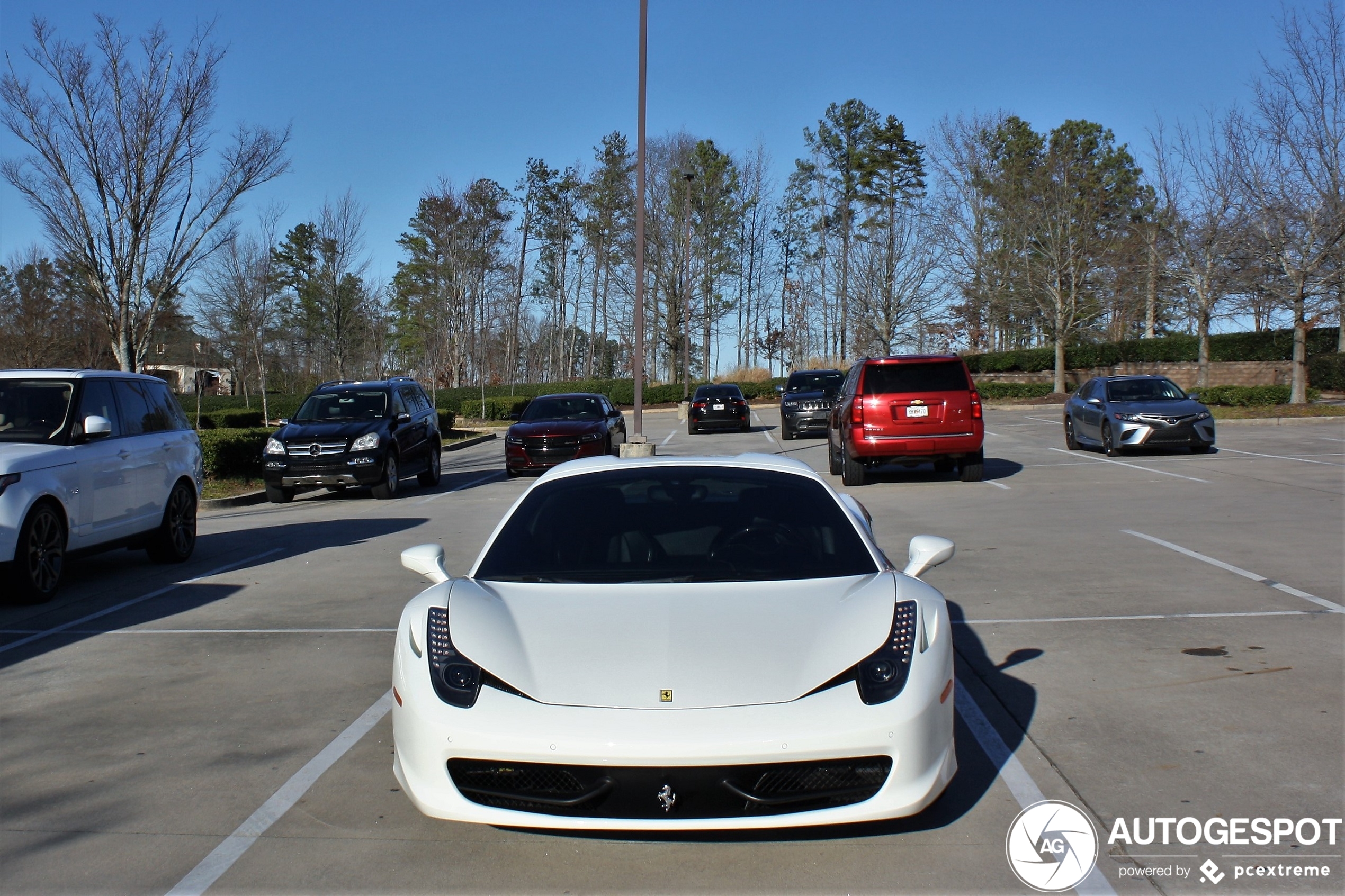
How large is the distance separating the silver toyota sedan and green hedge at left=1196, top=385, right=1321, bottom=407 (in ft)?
34.6

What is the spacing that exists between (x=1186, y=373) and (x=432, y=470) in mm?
38242

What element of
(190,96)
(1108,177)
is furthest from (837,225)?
(190,96)

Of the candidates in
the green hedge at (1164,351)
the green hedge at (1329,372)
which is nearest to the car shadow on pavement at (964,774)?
the green hedge at (1329,372)

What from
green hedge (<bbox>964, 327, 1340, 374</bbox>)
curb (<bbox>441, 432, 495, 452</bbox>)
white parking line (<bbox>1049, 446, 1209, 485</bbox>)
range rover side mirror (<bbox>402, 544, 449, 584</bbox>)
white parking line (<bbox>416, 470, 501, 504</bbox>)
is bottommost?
curb (<bbox>441, 432, 495, 452</bbox>)

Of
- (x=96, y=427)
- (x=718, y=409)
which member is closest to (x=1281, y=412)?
(x=718, y=409)

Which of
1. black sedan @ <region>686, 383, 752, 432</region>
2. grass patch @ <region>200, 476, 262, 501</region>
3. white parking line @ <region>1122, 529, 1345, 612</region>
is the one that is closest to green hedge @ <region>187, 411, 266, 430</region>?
grass patch @ <region>200, 476, 262, 501</region>

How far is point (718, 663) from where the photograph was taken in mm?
3527

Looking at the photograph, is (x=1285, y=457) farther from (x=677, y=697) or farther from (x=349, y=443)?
(x=677, y=697)

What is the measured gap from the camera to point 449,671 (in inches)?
144

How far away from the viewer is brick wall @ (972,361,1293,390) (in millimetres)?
43188

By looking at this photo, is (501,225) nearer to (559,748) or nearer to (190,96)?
(190,96)

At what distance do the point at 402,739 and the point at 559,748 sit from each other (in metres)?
0.67

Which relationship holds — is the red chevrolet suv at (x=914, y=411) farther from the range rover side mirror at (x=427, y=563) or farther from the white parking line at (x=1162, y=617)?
the range rover side mirror at (x=427, y=563)

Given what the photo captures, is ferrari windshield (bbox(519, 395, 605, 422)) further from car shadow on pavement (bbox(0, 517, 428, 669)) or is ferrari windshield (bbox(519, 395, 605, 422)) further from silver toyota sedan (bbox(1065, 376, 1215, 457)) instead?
silver toyota sedan (bbox(1065, 376, 1215, 457))
